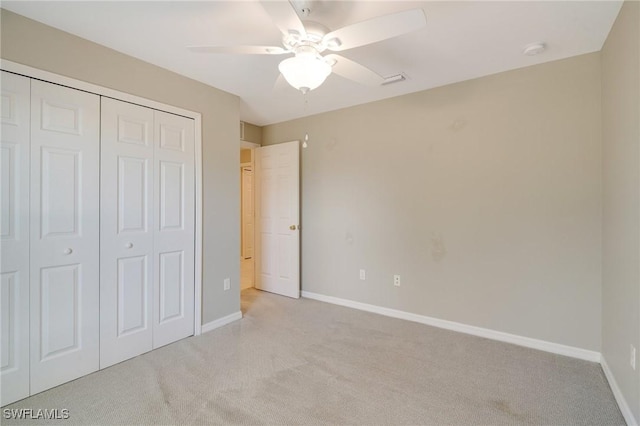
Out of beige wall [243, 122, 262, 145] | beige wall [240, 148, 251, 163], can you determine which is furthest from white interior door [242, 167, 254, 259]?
beige wall [243, 122, 262, 145]

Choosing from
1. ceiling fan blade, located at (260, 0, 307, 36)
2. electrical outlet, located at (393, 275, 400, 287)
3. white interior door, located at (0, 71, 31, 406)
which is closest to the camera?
ceiling fan blade, located at (260, 0, 307, 36)

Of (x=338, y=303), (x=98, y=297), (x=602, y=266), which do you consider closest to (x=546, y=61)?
(x=602, y=266)

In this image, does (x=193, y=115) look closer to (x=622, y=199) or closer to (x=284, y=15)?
(x=284, y=15)

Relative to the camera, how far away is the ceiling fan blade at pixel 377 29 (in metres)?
1.33

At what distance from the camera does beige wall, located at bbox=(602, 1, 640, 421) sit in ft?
5.43

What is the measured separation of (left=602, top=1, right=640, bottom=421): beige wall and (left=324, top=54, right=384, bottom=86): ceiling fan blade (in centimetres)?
138

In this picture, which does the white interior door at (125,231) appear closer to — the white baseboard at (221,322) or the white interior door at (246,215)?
the white baseboard at (221,322)

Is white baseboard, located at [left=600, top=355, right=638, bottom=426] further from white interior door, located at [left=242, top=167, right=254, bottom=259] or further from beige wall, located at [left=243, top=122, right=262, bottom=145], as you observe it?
white interior door, located at [left=242, top=167, right=254, bottom=259]

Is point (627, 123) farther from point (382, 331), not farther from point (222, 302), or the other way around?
point (222, 302)

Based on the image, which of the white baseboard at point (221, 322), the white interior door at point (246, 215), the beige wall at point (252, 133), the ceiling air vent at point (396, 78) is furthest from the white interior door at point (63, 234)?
the white interior door at point (246, 215)

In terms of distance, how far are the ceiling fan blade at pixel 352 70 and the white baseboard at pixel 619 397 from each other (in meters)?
2.38

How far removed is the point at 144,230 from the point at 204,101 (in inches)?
53.4

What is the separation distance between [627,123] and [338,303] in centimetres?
306

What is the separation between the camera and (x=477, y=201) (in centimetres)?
289
